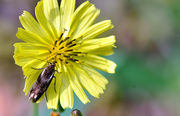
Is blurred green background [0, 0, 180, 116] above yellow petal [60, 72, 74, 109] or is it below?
below

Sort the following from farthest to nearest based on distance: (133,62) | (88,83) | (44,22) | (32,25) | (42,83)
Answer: (133,62) < (88,83) < (44,22) < (32,25) < (42,83)

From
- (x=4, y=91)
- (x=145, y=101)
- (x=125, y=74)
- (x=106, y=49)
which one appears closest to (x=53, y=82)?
(x=106, y=49)

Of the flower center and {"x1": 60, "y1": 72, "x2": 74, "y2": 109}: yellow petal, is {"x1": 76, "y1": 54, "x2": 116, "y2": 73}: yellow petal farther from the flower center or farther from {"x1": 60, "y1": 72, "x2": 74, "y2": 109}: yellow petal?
{"x1": 60, "y1": 72, "x2": 74, "y2": 109}: yellow petal

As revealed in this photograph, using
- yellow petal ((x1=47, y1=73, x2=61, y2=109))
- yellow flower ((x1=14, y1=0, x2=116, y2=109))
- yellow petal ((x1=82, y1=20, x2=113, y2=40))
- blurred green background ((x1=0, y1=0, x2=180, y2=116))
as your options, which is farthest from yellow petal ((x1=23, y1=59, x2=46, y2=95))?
blurred green background ((x1=0, y1=0, x2=180, y2=116))

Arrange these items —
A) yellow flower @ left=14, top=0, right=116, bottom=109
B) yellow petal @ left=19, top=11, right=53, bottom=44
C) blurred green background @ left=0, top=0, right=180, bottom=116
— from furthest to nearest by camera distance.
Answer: blurred green background @ left=0, top=0, right=180, bottom=116 → yellow flower @ left=14, top=0, right=116, bottom=109 → yellow petal @ left=19, top=11, right=53, bottom=44

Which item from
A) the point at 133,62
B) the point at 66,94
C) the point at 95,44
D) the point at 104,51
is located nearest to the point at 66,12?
the point at 95,44

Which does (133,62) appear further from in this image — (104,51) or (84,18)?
(84,18)
